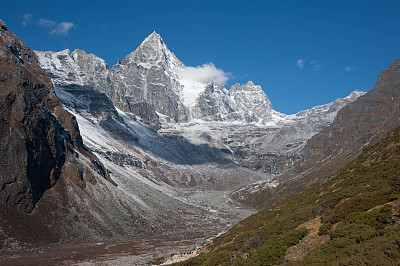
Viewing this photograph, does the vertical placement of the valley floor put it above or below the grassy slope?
below

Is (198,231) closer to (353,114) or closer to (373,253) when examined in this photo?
(373,253)

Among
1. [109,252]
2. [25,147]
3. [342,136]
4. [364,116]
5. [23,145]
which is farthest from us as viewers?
[342,136]

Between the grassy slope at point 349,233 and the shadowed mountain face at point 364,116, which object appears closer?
the grassy slope at point 349,233

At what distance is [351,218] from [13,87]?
320 ft

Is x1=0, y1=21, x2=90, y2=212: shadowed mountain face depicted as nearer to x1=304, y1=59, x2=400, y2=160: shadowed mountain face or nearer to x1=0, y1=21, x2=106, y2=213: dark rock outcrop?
x1=0, y1=21, x2=106, y2=213: dark rock outcrop

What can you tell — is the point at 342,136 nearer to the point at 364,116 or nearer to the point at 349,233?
the point at 364,116

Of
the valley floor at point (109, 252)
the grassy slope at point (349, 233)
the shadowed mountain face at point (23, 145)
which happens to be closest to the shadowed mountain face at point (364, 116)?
the valley floor at point (109, 252)

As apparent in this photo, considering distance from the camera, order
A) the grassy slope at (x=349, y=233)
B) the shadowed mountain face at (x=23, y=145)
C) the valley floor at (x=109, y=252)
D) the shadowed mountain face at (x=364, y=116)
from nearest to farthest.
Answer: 1. the grassy slope at (x=349, y=233)
2. the valley floor at (x=109, y=252)
3. the shadowed mountain face at (x=23, y=145)
4. the shadowed mountain face at (x=364, y=116)

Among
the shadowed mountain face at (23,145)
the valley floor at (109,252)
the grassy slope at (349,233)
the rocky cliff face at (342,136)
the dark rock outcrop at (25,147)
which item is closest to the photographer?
the grassy slope at (349,233)

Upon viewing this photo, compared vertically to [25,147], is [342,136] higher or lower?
higher

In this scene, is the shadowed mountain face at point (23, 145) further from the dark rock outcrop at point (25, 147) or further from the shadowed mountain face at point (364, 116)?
the shadowed mountain face at point (364, 116)

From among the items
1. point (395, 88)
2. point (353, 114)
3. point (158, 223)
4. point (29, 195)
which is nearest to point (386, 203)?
point (29, 195)

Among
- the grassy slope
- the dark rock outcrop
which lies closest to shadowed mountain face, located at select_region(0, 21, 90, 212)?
the dark rock outcrop

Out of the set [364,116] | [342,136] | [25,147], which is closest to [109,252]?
[25,147]
